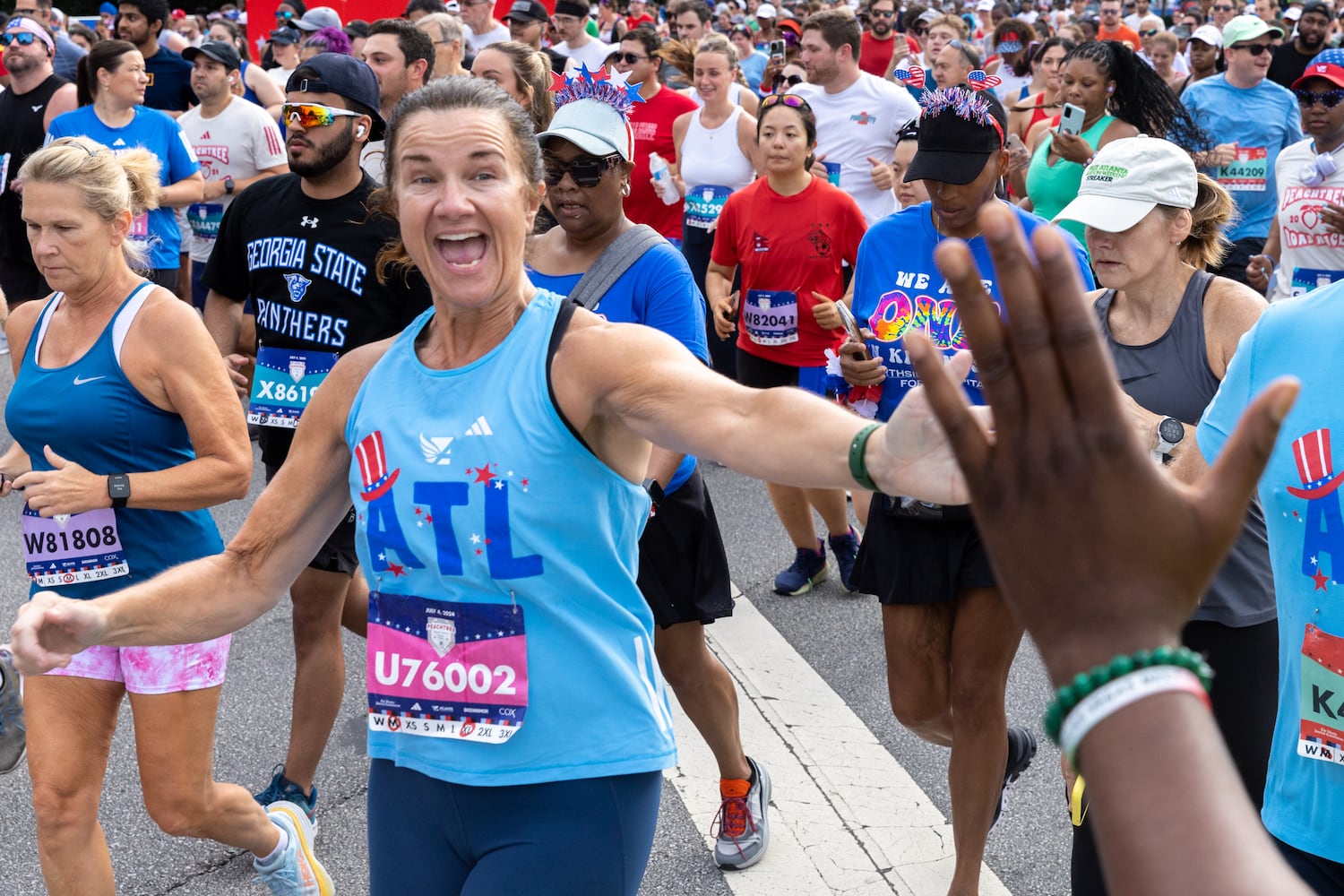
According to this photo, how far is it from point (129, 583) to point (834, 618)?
3210 millimetres

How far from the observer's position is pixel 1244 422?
3.49 feet

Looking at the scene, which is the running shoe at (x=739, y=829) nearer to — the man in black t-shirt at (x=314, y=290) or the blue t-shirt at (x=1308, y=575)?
the man in black t-shirt at (x=314, y=290)

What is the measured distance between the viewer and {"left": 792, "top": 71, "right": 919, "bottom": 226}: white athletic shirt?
8.62m

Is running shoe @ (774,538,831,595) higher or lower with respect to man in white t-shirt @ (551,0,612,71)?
lower

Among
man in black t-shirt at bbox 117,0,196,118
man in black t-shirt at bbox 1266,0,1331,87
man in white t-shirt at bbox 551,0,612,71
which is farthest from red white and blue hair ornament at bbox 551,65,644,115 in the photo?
man in black t-shirt at bbox 1266,0,1331,87

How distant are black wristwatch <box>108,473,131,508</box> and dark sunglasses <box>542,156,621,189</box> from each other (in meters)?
1.45

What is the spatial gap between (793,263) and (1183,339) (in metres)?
3.28

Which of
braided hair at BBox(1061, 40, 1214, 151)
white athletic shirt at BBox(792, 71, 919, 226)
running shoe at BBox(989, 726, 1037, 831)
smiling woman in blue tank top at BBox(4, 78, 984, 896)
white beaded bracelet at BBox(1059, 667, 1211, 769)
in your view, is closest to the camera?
white beaded bracelet at BBox(1059, 667, 1211, 769)

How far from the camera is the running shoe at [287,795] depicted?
4383mm

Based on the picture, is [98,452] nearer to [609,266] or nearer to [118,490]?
[118,490]

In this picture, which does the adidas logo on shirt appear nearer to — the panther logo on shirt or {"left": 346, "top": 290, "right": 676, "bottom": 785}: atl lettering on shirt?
{"left": 346, "top": 290, "right": 676, "bottom": 785}: atl lettering on shirt

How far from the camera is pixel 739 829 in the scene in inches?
164

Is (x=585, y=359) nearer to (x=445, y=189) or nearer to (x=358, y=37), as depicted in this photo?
(x=445, y=189)

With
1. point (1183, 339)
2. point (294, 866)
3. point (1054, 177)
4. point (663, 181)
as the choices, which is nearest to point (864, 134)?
point (663, 181)
